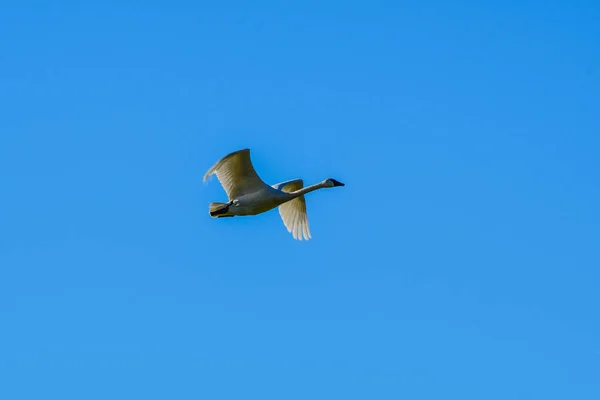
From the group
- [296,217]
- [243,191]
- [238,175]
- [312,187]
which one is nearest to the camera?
[238,175]

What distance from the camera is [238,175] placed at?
33656 millimetres

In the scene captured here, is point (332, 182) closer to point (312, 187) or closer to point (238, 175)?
point (312, 187)

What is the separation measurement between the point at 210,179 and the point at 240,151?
105 cm

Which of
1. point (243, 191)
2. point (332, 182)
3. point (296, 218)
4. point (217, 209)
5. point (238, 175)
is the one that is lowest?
point (217, 209)

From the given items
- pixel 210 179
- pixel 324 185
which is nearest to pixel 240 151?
pixel 210 179

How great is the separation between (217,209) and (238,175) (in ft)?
3.63

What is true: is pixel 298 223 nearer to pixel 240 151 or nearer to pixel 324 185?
pixel 324 185

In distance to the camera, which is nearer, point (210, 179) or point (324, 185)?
point (210, 179)

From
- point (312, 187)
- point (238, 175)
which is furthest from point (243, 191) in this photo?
point (312, 187)

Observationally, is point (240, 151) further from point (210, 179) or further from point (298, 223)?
point (298, 223)

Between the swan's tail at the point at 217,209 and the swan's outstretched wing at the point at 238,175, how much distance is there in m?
0.33

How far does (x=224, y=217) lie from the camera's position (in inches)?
1353

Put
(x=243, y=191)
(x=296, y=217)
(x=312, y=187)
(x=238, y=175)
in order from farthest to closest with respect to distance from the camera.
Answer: (x=296, y=217)
(x=312, y=187)
(x=243, y=191)
(x=238, y=175)

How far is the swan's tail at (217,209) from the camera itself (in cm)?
3397
